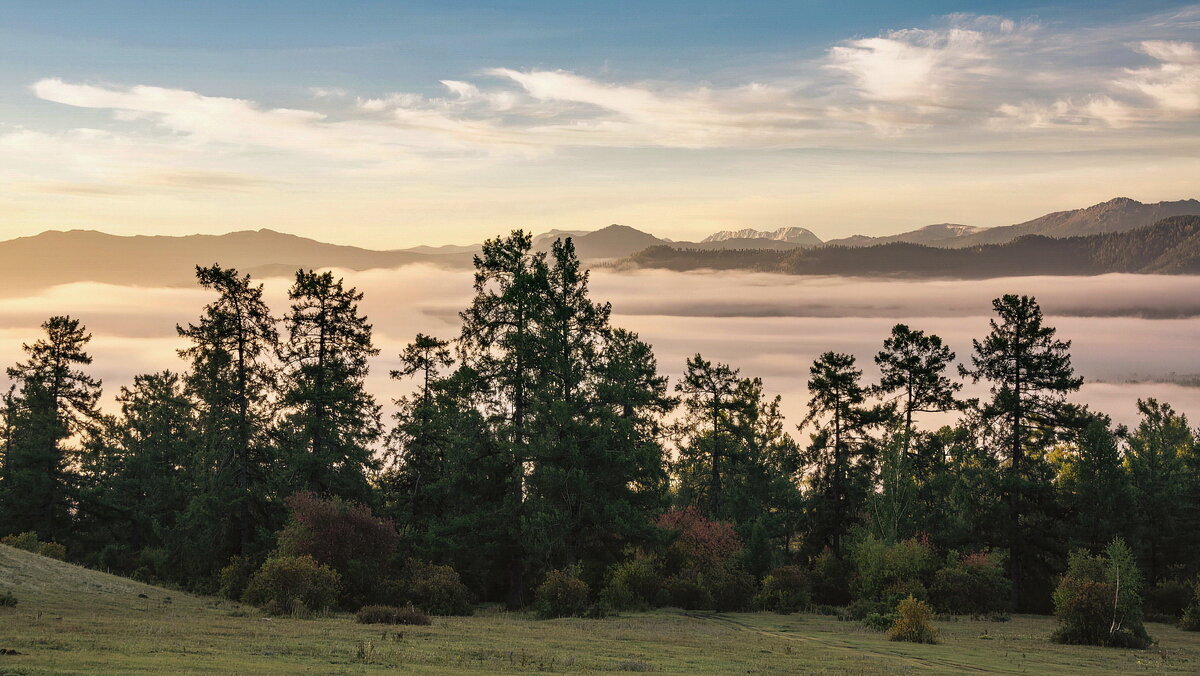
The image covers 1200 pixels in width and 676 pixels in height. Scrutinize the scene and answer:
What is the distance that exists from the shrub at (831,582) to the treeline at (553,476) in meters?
0.21

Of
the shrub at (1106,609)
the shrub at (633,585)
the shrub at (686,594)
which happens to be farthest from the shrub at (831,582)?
the shrub at (1106,609)

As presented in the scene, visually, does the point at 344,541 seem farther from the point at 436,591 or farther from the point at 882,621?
the point at 882,621

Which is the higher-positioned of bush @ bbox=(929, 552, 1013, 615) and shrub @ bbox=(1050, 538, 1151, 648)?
shrub @ bbox=(1050, 538, 1151, 648)

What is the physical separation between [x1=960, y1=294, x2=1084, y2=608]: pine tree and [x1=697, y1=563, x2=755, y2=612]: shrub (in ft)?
62.5

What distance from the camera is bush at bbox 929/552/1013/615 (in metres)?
58.1

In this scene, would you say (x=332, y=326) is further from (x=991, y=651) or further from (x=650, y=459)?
(x=991, y=651)

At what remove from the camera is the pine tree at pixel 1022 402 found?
62.6 metres

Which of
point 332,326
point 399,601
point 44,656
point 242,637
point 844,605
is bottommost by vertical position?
point 844,605

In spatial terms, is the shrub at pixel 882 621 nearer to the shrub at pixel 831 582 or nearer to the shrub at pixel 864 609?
the shrub at pixel 864 609

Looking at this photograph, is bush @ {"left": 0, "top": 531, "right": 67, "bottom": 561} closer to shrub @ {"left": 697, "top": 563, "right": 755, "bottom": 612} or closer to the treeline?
the treeline

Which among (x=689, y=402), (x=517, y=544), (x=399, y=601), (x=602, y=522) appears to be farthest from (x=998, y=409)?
(x=399, y=601)

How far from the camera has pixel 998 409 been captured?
63.2 m

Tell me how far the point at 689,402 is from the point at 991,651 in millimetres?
38550

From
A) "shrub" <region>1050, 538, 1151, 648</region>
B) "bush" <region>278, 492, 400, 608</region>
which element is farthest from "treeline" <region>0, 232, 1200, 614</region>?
"shrub" <region>1050, 538, 1151, 648</region>
